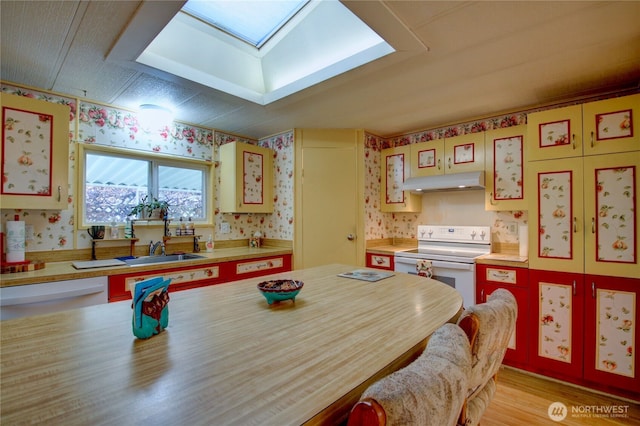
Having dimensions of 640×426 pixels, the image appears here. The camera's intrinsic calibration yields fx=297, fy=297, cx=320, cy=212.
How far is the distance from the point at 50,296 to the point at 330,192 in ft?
8.28

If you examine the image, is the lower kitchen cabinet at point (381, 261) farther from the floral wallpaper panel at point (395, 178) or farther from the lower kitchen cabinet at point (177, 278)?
the lower kitchen cabinet at point (177, 278)

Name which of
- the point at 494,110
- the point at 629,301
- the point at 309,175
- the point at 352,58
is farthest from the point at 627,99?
the point at 309,175

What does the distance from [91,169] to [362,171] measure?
2652 mm

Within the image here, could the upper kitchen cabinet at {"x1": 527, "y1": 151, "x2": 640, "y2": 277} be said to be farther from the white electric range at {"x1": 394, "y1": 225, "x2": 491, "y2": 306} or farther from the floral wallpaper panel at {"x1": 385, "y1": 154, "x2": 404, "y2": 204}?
the floral wallpaper panel at {"x1": 385, "y1": 154, "x2": 404, "y2": 204}

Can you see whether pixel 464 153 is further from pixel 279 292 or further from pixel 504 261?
pixel 279 292

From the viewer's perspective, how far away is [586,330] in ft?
7.13

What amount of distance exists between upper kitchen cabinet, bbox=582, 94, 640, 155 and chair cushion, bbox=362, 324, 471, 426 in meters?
2.36

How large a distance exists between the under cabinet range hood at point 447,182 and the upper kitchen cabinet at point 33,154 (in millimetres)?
3081

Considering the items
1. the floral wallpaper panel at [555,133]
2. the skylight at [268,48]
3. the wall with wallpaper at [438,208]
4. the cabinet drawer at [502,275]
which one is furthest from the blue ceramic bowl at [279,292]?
the floral wallpaper panel at [555,133]

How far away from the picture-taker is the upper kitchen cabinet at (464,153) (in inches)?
116

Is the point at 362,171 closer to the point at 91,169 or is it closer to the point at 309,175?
the point at 309,175

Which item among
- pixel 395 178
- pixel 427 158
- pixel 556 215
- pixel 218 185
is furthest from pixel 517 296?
pixel 218 185

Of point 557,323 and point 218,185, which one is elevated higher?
point 218,185

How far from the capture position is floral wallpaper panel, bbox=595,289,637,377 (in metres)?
2.03
